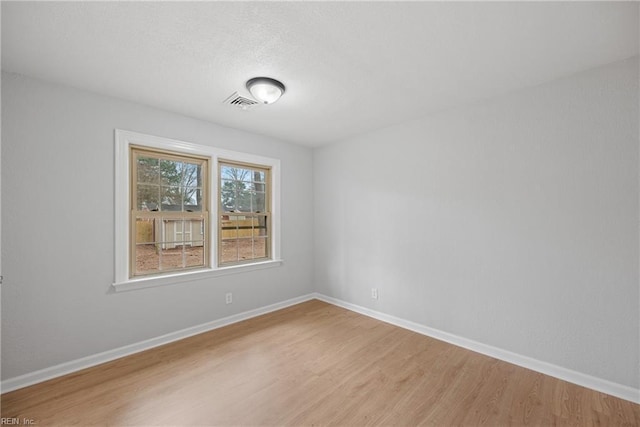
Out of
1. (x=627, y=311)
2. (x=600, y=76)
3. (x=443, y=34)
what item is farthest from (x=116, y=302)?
(x=600, y=76)

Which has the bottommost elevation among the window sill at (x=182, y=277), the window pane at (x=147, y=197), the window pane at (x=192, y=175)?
the window sill at (x=182, y=277)

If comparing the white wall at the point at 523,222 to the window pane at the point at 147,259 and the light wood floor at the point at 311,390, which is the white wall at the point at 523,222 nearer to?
the light wood floor at the point at 311,390

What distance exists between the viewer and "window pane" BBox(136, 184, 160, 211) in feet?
9.41

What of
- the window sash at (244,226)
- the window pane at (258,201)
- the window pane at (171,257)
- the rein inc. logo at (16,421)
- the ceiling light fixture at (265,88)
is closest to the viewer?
the rein inc. logo at (16,421)

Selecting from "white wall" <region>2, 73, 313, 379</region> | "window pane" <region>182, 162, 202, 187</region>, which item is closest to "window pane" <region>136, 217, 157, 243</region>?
"white wall" <region>2, 73, 313, 379</region>

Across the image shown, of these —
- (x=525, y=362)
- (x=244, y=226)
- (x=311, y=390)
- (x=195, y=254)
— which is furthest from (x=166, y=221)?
(x=525, y=362)

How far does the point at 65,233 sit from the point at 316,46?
2621mm

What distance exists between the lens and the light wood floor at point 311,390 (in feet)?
5.98

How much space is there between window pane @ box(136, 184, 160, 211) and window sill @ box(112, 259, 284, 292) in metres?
0.75

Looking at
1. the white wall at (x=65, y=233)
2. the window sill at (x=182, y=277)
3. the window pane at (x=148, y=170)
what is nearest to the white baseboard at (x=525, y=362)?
the window sill at (x=182, y=277)

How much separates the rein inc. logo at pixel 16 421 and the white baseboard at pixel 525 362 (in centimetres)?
319

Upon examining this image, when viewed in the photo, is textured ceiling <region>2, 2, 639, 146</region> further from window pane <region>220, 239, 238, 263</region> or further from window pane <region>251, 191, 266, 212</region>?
window pane <region>220, 239, 238, 263</region>

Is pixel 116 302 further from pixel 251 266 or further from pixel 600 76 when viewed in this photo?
pixel 600 76

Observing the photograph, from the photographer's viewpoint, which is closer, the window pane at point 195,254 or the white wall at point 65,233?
the white wall at point 65,233
